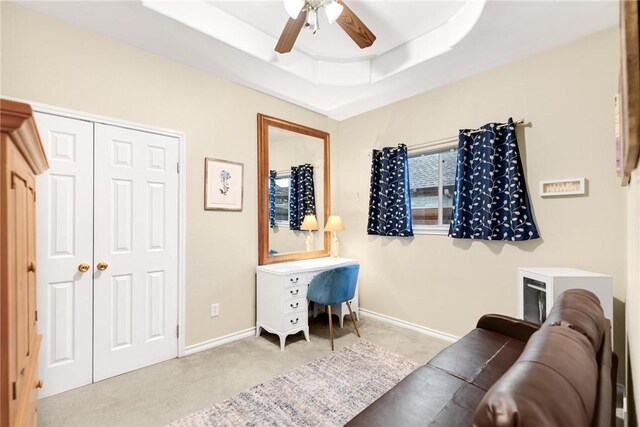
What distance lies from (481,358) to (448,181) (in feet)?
6.30

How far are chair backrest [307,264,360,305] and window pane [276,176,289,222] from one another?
0.87 m

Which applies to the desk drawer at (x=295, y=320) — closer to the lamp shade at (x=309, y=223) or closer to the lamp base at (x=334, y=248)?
the lamp base at (x=334, y=248)

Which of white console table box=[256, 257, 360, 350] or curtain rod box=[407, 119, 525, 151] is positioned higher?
curtain rod box=[407, 119, 525, 151]

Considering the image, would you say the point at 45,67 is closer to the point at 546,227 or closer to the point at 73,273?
the point at 73,273

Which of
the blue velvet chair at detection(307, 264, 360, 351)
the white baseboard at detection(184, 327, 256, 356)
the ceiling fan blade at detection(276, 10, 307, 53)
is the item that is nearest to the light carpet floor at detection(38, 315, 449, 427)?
the white baseboard at detection(184, 327, 256, 356)

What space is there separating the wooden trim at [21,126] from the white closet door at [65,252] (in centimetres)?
117

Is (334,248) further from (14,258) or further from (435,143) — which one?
(14,258)

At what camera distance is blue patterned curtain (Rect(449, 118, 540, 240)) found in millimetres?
2395

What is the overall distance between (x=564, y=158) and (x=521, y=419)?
240 centimetres

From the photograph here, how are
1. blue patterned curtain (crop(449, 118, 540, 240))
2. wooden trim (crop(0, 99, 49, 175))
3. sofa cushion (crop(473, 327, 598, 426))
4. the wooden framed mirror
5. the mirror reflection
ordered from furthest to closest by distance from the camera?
1. the mirror reflection
2. the wooden framed mirror
3. blue patterned curtain (crop(449, 118, 540, 240))
4. wooden trim (crop(0, 99, 49, 175))
5. sofa cushion (crop(473, 327, 598, 426))

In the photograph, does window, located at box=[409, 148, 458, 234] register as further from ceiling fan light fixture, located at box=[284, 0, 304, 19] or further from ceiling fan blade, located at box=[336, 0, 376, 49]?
ceiling fan light fixture, located at box=[284, 0, 304, 19]

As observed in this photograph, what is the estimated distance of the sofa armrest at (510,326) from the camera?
188 cm

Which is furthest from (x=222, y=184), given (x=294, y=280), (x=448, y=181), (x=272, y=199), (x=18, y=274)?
(x=448, y=181)

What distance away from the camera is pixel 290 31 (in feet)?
6.73
